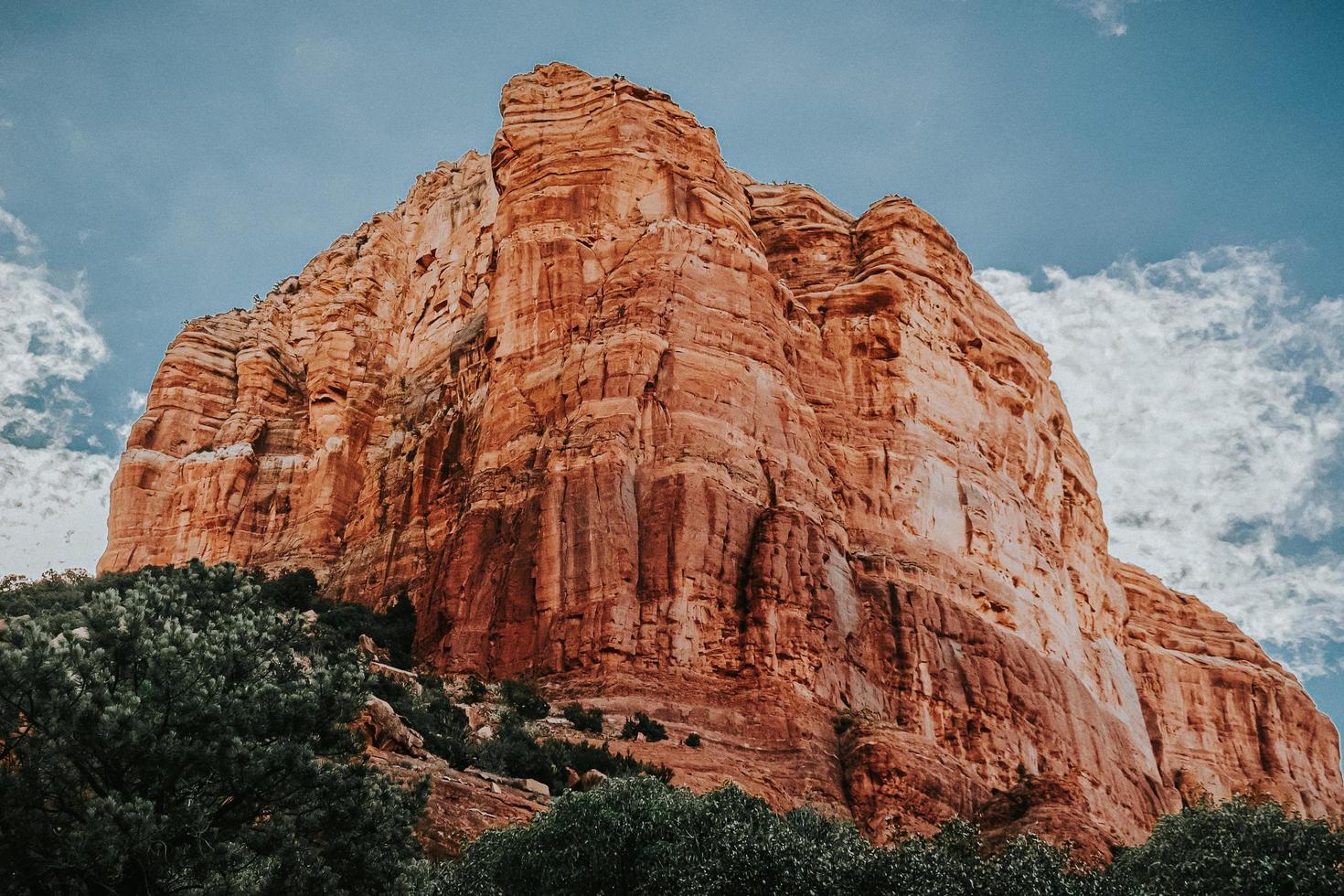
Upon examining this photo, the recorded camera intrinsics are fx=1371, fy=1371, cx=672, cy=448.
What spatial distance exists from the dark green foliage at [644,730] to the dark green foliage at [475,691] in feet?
16.8

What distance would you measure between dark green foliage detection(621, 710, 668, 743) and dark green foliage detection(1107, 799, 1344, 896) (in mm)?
14935

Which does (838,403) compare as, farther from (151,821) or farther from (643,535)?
(151,821)

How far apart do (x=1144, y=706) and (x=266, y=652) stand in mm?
66595

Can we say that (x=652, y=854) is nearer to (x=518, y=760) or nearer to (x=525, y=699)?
(x=518, y=760)

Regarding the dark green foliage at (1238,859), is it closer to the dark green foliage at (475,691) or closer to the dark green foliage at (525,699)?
the dark green foliage at (525,699)

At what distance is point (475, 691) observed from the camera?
141 ft

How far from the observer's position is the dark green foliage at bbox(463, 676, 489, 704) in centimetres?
4221

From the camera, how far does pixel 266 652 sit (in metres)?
22.1

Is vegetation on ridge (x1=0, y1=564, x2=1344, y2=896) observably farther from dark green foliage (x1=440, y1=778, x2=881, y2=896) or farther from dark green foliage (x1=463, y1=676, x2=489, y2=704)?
dark green foliage (x1=463, y1=676, x2=489, y2=704)

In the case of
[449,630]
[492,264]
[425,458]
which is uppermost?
[492,264]

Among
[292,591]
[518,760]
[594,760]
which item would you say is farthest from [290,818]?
[292,591]

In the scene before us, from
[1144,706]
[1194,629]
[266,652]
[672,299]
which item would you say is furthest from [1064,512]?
[266,652]

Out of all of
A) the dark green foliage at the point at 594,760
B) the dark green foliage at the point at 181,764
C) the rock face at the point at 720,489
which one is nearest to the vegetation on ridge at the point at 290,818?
the dark green foliage at the point at 181,764

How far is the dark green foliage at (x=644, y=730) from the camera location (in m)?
39.4
